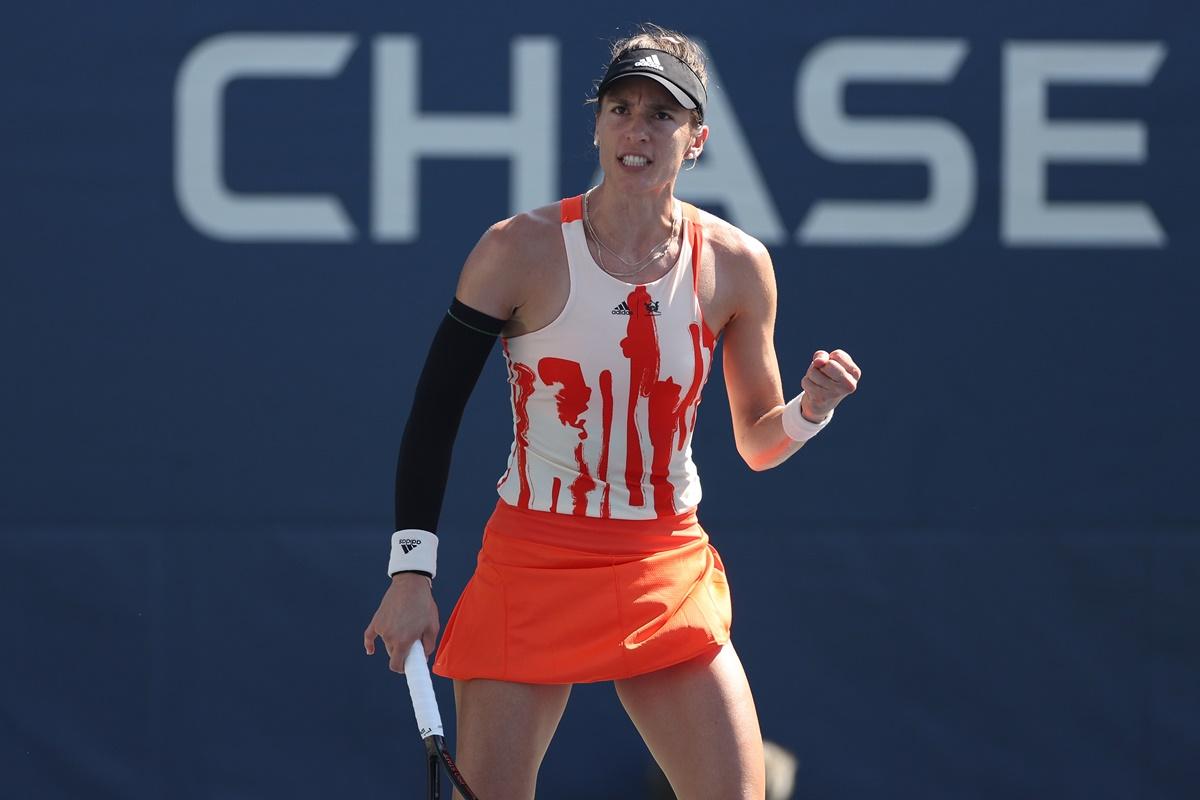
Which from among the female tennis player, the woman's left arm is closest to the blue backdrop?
the woman's left arm

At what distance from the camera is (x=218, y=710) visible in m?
4.19

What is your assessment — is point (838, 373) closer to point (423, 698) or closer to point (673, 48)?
point (673, 48)

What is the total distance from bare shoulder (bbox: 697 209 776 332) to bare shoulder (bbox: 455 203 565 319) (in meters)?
0.27

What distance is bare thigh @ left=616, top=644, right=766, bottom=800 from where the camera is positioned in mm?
2590

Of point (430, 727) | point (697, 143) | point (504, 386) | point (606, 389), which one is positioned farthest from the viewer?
point (504, 386)

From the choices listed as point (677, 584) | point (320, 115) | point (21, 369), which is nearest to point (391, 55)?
Answer: point (320, 115)

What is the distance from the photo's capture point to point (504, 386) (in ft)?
13.9

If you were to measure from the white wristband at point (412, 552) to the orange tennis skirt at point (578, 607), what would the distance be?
5.7 inches

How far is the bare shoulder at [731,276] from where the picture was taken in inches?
110

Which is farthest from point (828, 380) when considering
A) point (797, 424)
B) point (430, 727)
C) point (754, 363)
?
point (430, 727)

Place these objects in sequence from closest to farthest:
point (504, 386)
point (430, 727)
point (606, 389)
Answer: point (430, 727), point (606, 389), point (504, 386)

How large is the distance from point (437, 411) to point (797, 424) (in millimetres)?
601

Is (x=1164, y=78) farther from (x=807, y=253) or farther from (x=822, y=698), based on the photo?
(x=822, y=698)

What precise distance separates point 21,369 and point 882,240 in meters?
2.22
